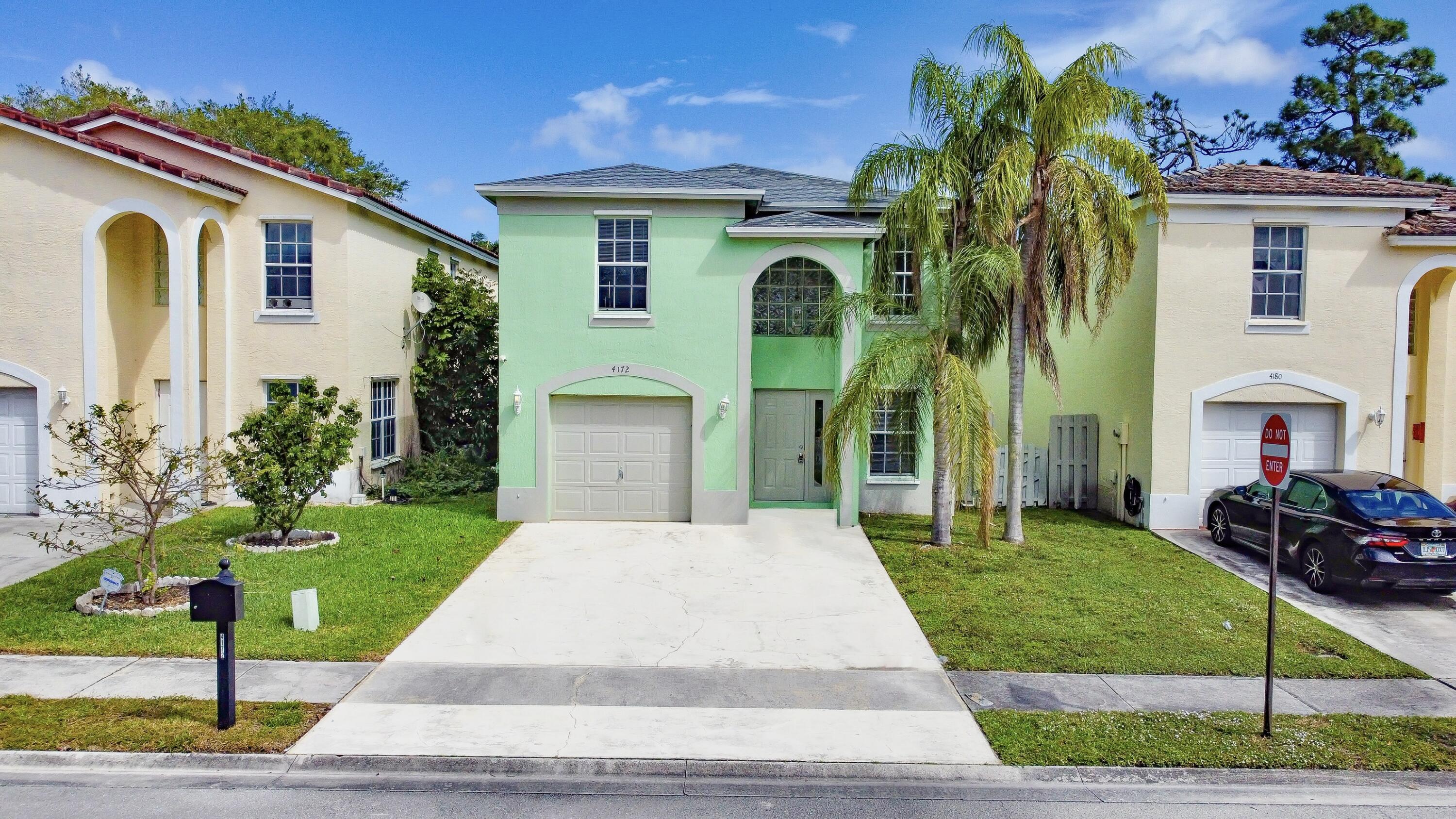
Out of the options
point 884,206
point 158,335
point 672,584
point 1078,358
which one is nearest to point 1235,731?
point 672,584

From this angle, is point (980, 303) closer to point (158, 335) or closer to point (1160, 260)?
point (1160, 260)

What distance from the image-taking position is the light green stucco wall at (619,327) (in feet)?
47.8

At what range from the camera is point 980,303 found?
1268 cm

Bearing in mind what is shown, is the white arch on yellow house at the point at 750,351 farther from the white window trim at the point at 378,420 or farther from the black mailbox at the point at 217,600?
the black mailbox at the point at 217,600

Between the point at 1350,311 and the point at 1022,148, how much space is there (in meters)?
7.10

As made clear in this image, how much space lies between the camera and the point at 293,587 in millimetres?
10297

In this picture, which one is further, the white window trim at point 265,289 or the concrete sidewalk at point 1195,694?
the white window trim at point 265,289

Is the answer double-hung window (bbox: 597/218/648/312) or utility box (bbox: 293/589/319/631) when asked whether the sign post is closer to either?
utility box (bbox: 293/589/319/631)

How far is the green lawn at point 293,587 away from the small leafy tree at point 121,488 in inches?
17.3

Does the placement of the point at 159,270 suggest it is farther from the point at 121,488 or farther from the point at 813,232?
the point at 813,232

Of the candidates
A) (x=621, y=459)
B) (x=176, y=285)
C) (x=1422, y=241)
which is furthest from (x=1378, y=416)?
(x=176, y=285)

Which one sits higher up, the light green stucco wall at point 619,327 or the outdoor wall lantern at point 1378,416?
the light green stucco wall at point 619,327

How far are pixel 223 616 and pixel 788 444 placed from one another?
10.5 m

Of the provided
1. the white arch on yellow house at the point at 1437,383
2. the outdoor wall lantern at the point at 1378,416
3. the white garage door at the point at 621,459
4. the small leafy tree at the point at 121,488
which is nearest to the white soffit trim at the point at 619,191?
the white garage door at the point at 621,459
